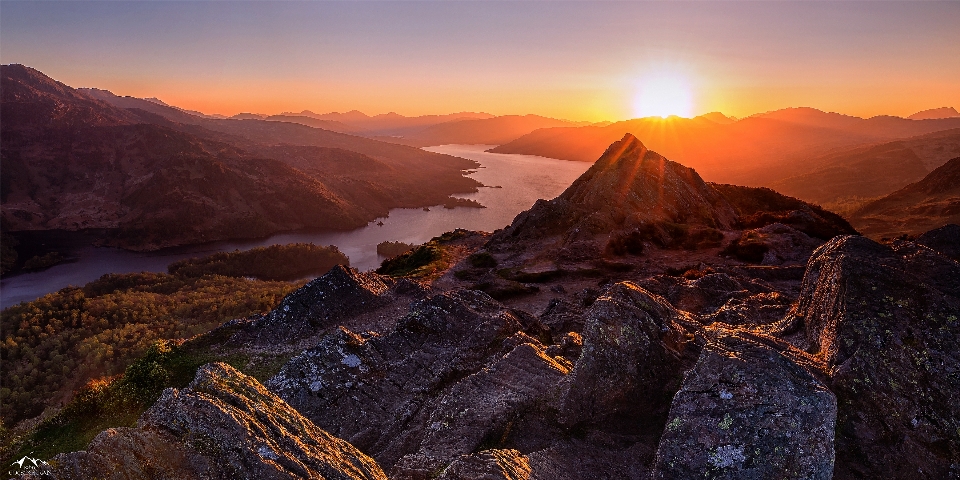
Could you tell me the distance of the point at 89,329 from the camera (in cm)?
6100

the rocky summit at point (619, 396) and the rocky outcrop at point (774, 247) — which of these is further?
the rocky outcrop at point (774, 247)

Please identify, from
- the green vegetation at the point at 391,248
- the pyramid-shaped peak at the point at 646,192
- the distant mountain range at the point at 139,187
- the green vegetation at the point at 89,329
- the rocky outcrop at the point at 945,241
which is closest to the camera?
the rocky outcrop at the point at 945,241

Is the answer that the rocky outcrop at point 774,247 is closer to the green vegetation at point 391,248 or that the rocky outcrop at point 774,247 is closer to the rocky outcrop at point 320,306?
the rocky outcrop at point 320,306

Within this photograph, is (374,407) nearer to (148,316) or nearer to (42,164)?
(148,316)

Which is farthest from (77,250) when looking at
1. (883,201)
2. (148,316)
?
(883,201)

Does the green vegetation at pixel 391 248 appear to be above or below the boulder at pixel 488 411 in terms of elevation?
below

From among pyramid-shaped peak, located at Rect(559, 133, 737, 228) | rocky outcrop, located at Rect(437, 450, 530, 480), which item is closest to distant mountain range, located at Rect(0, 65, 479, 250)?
pyramid-shaped peak, located at Rect(559, 133, 737, 228)

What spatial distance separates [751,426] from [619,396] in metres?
4.04

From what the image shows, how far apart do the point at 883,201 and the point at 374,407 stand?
387 feet

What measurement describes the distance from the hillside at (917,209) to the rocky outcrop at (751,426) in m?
73.2

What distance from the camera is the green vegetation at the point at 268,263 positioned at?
104137 millimetres

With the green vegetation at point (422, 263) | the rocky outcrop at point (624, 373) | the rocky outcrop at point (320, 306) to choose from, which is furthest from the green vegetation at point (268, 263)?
the rocky outcrop at point (624, 373)

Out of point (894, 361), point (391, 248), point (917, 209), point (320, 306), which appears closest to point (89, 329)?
point (320, 306)

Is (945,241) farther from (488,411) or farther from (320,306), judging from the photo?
(320,306)
